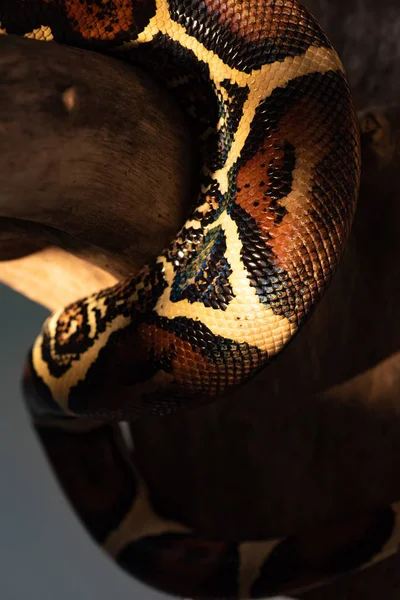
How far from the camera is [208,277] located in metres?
1.02

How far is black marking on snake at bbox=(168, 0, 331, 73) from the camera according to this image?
1.00 meters

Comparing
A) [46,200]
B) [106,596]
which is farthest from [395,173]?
[106,596]

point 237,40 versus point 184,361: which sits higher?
point 237,40

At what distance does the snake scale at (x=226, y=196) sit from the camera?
3.19 ft

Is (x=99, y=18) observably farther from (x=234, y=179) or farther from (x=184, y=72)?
(x=234, y=179)

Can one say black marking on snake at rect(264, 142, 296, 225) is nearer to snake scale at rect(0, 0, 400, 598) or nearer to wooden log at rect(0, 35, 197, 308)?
snake scale at rect(0, 0, 400, 598)

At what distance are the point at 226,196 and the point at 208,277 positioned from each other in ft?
0.44

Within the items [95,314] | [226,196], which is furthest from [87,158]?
[95,314]

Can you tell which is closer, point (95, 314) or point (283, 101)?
point (283, 101)

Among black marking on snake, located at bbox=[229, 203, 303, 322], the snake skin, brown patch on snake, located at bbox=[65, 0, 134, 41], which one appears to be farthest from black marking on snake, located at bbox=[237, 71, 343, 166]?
brown patch on snake, located at bbox=[65, 0, 134, 41]

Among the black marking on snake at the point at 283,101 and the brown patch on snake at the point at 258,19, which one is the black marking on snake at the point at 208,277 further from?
the brown patch on snake at the point at 258,19

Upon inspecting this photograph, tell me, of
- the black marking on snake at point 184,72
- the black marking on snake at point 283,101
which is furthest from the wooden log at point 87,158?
the black marking on snake at point 283,101

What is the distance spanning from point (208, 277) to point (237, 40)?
14.5 inches

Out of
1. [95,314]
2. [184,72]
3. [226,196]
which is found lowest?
[95,314]
